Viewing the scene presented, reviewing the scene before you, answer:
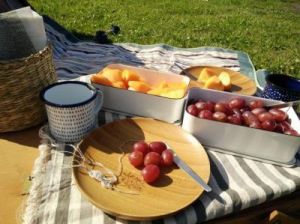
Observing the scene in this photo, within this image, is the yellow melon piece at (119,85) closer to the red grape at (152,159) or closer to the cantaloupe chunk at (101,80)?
the cantaloupe chunk at (101,80)

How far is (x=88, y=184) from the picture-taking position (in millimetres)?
818

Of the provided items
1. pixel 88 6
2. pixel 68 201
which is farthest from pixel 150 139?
pixel 88 6

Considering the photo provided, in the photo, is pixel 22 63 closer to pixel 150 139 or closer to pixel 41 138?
pixel 41 138

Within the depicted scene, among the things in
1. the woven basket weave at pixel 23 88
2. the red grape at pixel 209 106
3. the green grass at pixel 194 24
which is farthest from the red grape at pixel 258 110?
the green grass at pixel 194 24

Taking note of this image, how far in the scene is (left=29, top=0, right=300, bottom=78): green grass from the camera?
307 cm

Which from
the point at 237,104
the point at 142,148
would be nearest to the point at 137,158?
the point at 142,148

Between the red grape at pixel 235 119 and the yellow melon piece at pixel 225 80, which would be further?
the yellow melon piece at pixel 225 80

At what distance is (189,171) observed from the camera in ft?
2.85

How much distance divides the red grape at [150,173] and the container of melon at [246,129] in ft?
0.66

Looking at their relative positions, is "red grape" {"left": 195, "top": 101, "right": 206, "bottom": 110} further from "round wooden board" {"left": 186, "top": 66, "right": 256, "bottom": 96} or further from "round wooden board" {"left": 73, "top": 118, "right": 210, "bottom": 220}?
"round wooden board" {"left": 186, "top": 66, "right": 256, "bottom": 96}

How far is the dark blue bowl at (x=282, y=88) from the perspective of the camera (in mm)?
1112

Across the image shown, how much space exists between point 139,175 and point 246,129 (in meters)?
0.31

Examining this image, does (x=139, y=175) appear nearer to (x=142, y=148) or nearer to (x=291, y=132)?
(x=142, y=148)

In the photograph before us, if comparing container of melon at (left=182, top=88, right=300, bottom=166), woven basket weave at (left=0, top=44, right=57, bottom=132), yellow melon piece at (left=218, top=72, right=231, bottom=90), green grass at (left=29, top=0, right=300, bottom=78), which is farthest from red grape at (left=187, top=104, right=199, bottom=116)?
green grass at (left=29, top=0, right=300, bottom=78)
